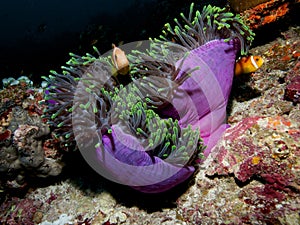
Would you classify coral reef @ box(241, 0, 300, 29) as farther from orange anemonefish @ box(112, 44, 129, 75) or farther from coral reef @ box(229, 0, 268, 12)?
orange anemonefish @ box(112, 44, 129, 75)

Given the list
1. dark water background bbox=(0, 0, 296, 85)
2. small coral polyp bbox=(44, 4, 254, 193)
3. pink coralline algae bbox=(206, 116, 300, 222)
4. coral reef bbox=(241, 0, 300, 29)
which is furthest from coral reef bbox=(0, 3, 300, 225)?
dark water background bbox=(0, 0, 296, 85)

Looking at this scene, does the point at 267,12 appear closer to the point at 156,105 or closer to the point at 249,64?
the point at 249,64

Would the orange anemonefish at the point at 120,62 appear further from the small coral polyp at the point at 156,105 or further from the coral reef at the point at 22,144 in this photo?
the coral reef at the point at 22,144

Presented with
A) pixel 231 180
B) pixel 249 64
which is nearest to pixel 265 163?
pixel 231 180

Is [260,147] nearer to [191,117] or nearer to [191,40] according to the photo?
[191,117]

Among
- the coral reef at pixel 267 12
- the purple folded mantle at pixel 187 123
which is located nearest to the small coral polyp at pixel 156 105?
the purple folded mantle at pixel 187 123

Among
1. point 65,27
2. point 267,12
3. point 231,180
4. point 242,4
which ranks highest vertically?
point 65,27

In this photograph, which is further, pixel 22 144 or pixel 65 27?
pixel 65 27

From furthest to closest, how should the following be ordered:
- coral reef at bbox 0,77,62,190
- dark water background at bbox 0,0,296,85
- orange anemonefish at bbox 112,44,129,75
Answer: dark water background at bbox 0,0,296,85, coral reef at bbox 0,77,62,190, orange anemonefish at bbox 112,44,129,75
